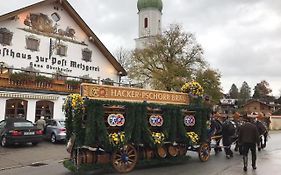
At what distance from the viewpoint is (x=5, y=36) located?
23594 mm

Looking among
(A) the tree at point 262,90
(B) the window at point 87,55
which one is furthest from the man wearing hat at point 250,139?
(A) the tree at point 262,90

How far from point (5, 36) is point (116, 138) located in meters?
16.2

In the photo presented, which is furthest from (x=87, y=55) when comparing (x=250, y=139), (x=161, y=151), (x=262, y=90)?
(x=262, y=90)

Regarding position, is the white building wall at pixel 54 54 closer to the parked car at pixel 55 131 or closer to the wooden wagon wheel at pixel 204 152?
the parked car at pixel 55 131

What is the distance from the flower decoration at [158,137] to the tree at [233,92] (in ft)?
373

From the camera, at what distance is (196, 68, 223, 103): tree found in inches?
1586

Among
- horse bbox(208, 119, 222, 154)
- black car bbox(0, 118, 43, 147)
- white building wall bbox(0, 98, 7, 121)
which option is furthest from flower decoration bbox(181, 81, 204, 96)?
white building wall bbox(0, 98, 7, 121)

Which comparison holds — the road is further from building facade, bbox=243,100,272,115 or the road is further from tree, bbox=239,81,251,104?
tree, bbox=239,81,251,104

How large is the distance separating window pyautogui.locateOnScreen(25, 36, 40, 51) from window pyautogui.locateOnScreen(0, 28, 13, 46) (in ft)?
4.18

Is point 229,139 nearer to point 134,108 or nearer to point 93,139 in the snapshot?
point 134,108

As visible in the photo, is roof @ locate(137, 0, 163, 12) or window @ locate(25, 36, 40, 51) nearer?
window @ locate(25, 36, 40, 51)

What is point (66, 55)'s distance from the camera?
89.0ft

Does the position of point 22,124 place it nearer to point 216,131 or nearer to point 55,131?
point 55,131

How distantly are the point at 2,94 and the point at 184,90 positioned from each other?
1212 centimetres
